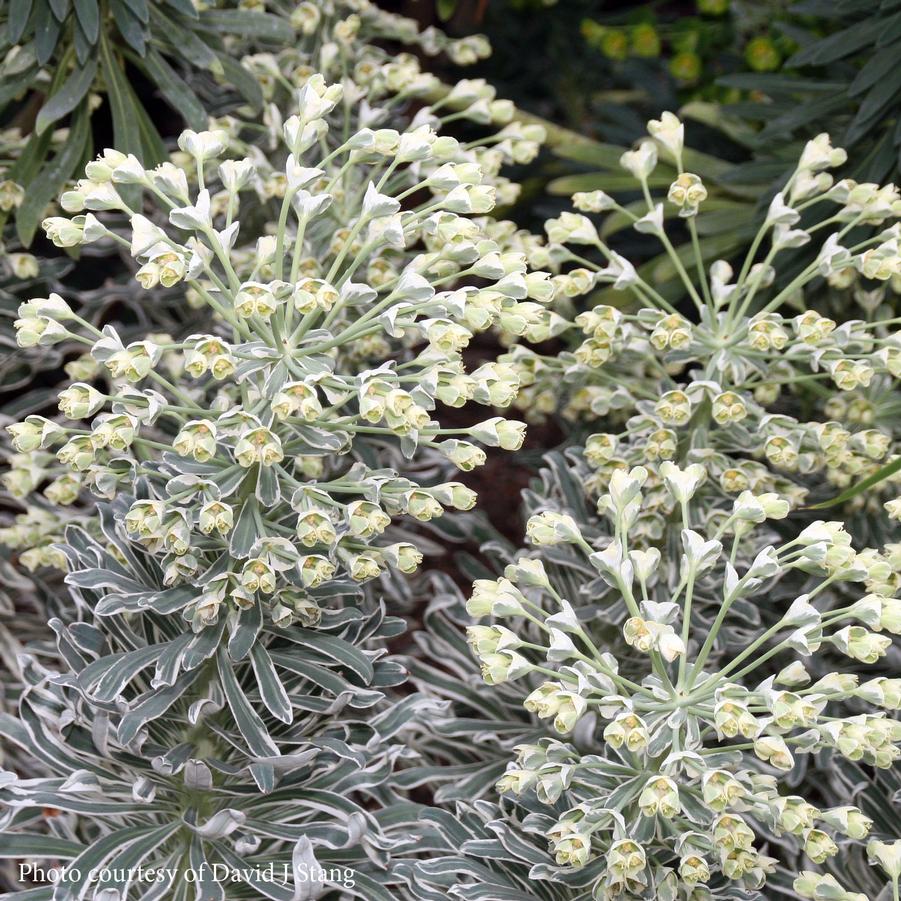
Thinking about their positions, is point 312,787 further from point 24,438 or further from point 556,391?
point 556,391

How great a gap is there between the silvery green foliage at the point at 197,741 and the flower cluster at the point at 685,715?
22cm

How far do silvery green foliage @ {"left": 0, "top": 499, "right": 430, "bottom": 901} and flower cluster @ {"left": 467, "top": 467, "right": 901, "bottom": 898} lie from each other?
219 mm

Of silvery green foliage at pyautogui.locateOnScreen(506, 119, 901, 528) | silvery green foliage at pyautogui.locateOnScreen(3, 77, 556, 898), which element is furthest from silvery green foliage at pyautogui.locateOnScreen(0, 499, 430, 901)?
silvery green foliage at pyautogui.locateOnScreen(506, 119, 901, 528)

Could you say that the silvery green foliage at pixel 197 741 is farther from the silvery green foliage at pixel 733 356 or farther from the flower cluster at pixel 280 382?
the silvery green foliage at pixel 733 356

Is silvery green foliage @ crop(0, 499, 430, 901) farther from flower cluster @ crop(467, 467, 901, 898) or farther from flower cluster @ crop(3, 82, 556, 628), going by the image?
flower cluster @ crop(467, 467, 901, 898)

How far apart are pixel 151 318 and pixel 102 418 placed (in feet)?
3.17

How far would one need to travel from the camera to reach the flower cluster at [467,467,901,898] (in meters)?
1.10

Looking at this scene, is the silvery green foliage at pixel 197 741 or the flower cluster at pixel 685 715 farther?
the silvery green foliage at pixel 197 741

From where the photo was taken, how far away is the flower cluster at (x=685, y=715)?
1.10m

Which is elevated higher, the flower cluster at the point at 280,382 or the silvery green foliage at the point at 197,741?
the flower cluster at the point at 280,382

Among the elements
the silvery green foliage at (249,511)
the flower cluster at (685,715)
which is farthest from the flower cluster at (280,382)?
the flower cluster at (685,715)

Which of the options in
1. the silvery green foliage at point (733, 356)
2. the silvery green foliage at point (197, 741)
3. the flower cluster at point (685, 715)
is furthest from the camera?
the silvery green foliage at point (733, 356)

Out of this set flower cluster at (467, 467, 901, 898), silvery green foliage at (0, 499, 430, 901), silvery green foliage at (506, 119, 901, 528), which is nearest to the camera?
flower cluster at (467, 467, 901, 898)

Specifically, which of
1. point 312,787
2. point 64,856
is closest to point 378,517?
point 312,787
